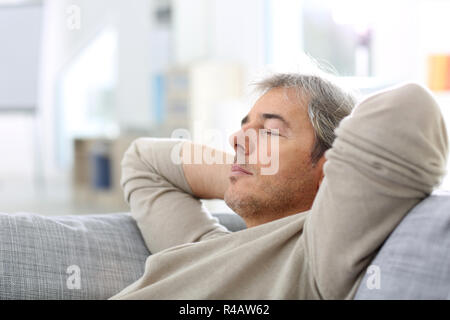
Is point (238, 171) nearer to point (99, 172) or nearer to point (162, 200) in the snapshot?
point (162, 200)

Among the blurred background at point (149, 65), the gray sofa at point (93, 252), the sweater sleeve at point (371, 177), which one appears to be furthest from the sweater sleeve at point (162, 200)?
the blurred background at point (149, 65)

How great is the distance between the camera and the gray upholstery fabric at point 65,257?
124 centimetres

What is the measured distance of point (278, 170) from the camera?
128cm

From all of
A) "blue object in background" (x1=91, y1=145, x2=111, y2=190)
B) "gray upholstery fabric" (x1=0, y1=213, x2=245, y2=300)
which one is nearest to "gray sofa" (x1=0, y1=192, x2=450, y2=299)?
"gray upholstery fabric" (x1=0, y1=213, x2=245, y2=300)

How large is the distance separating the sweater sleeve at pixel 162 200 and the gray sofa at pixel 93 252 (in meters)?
0.06

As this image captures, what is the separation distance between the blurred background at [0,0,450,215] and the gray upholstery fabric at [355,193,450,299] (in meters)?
2.22

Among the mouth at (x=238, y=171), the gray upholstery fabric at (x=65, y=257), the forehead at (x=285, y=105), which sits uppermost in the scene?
the forehead at (x=285, y=105)

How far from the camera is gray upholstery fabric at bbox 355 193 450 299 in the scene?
88 cm

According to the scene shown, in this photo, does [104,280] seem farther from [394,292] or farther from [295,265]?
[394,292]

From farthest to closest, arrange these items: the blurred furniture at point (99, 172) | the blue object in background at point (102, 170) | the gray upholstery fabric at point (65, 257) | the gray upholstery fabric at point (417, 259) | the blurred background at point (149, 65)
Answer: the blue object in background at point (102, 170)
the blurred furniture at point (99, 172)
the blurred background at point (149, 65)
the gray upholstery fabric at point (65, 257)
the gray upholstery fabric at point (417, 259)

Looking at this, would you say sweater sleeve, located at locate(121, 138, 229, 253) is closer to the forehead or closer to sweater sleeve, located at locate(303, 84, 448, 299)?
the forehead

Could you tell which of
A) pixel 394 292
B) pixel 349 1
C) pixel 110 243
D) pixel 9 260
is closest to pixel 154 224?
pixel 110 243

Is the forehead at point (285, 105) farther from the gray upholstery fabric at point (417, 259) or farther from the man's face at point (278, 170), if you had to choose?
the gray upholstery fabric at point (417, 259)

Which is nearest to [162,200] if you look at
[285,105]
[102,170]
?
[285,105]
